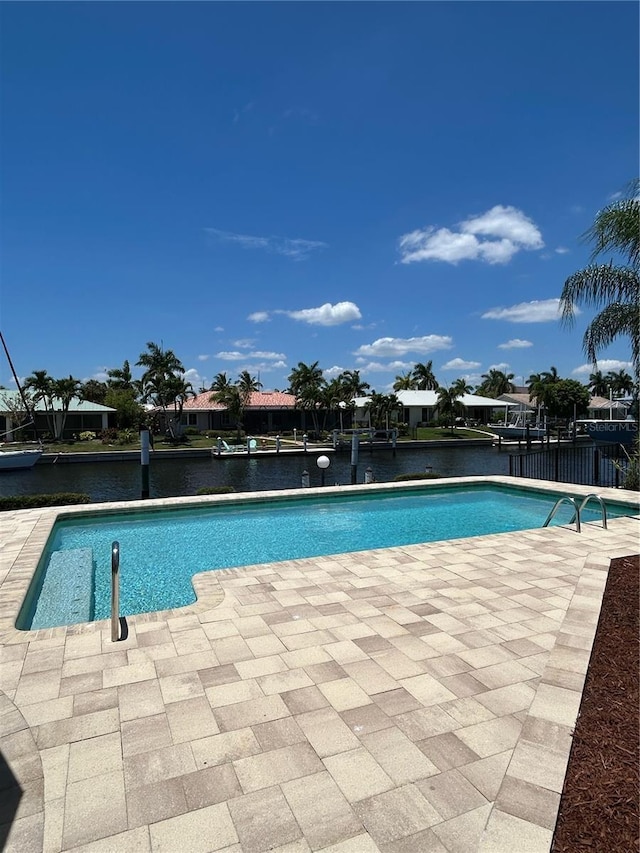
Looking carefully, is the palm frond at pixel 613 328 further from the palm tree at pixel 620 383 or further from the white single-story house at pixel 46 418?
the palm tree at pixel 620 383

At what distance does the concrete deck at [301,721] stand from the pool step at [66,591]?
0.57 meters

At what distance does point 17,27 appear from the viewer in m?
8.28

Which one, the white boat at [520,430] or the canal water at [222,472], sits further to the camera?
the white boat at [520,430]

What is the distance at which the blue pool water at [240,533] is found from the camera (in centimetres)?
698

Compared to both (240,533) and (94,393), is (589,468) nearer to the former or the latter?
(240,533)

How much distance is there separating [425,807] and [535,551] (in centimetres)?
568

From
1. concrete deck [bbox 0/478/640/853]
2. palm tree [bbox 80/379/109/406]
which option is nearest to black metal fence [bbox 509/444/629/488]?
concrete deck [bbox 0/478/640/853]

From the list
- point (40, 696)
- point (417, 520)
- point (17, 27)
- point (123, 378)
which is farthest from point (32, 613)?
point (123, 378)

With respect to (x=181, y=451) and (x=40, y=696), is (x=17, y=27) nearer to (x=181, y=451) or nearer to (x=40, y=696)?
(x=40, y=696)

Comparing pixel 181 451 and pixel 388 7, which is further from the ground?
pixel 388 7

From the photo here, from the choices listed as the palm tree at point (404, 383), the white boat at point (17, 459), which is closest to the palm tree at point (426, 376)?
the palm tree at point (404, 383)

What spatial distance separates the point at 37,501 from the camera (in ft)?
37.5

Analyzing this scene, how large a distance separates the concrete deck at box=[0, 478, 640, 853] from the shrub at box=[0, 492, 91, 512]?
6114 mm

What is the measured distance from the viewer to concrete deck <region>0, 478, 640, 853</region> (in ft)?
8.02
